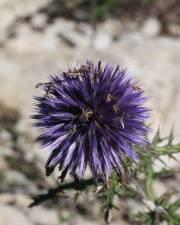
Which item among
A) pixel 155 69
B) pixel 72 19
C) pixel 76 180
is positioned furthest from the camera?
pixel 72 19

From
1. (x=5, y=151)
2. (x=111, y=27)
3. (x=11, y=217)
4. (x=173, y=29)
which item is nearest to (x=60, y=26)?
(x=111, y=27)

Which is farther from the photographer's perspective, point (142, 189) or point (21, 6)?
point (21, 6)

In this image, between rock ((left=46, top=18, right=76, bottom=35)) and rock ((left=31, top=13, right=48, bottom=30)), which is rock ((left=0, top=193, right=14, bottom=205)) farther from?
rock ((left=31, top=13, right=48, bottom=30))

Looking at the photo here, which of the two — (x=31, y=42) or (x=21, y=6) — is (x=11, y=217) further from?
(x=21, y=6)

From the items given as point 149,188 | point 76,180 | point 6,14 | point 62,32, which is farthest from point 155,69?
point 76,180

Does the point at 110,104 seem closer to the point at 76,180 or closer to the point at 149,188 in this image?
the point at 76,180

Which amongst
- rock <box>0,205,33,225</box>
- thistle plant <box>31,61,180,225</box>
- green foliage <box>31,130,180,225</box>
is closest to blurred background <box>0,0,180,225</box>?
rock <box>0,205,33,225</box>
